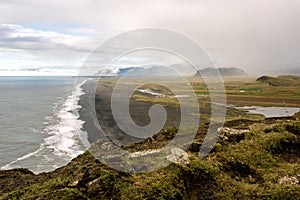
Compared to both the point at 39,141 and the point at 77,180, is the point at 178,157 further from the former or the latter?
the point at 39,141

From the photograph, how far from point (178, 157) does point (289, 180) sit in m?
4.22

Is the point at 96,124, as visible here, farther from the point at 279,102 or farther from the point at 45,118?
the point at 279,102

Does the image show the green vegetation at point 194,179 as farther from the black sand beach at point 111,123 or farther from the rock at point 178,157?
the black sand beach at point 111,123

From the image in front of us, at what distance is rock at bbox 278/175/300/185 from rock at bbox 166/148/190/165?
355 centimetres

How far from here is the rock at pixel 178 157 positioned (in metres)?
11.1

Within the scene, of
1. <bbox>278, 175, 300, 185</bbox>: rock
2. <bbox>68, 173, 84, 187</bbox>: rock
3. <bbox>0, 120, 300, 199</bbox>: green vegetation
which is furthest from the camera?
<bbox>278, 175, 300, 185</bbox>: rock

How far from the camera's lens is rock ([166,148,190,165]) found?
36.4ft

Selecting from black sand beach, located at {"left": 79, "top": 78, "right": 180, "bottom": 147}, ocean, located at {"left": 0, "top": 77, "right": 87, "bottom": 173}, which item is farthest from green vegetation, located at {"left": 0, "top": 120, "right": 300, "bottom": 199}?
black sand beach, located at {"left": 79, "top": 78, "right": 180, "bottom": 147}

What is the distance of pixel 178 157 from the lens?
11336mm

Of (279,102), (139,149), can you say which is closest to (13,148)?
(139,149)

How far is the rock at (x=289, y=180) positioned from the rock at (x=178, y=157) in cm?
355

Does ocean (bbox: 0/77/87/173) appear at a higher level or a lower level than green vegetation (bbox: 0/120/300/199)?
lower

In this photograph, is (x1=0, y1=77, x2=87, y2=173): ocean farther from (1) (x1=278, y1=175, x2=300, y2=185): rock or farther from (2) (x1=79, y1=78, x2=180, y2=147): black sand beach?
(1) (x1=278, y1=175, x2=300, y2=185): rock

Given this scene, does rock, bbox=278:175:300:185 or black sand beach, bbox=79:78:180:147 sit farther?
black sand beach, bbox=79:78:180:147
